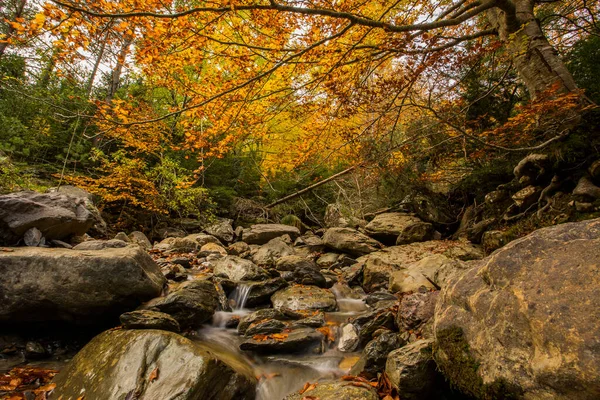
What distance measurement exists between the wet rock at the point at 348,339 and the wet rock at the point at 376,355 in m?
0.60

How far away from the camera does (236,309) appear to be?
18.0 ft

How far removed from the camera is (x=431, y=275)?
540 cm

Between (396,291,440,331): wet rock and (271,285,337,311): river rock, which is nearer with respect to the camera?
(396,291,440,331): wet rock

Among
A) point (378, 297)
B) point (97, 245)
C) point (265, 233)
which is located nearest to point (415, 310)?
point (378, 297)

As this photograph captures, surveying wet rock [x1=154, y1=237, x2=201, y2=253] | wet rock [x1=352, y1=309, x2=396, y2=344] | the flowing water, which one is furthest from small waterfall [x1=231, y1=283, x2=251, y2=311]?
wet rock [x1=154, y1=237, x2=201, y2=253]

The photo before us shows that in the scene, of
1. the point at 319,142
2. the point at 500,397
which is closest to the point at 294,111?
the point at 319,142

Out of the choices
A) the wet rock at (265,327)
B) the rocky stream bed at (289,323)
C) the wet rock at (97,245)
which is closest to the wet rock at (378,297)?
the rocky stream bed at (289,323)

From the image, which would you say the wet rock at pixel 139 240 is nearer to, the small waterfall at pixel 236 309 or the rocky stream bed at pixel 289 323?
the rocky stream bed at pixel 289 323

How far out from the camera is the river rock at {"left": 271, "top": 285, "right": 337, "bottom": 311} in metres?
5.46

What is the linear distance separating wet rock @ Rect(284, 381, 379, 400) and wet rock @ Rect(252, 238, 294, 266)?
15.9ft

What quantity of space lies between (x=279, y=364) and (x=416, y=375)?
1.93 metres

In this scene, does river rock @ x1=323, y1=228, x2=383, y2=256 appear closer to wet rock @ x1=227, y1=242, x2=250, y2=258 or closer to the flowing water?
wet rock @ x1=227, y1=242, x2=250, y2=258

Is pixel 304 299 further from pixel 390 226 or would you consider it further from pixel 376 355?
pixel 390 226

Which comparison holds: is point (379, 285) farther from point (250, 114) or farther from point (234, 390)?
point (250, 114)
